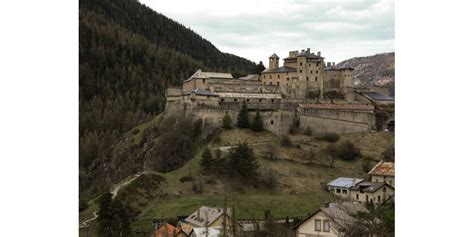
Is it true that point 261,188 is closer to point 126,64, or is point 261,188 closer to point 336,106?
point 336,106

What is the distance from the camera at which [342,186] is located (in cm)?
3294

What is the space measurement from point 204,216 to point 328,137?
1395 cm

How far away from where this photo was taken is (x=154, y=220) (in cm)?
2867

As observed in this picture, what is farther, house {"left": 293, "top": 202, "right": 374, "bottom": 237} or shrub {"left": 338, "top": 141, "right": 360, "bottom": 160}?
shrub {"left": 338, "top": 141, "right": 360, "bottom": 160}

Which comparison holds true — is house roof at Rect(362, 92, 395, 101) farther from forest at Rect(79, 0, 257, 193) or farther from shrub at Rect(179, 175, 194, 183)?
forest at Rect(79, 0, 257, 193)

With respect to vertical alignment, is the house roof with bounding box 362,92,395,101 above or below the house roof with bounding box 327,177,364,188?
above

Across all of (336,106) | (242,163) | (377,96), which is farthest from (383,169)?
(377,96)

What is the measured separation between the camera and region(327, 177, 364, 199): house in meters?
32.5

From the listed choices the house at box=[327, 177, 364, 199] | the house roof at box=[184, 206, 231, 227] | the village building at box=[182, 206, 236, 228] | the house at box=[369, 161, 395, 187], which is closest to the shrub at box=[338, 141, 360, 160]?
the house at box=[369, 161, 395, 187]

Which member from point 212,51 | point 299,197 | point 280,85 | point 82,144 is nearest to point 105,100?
point 82,144

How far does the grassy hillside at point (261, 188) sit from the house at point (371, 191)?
4.35 ft

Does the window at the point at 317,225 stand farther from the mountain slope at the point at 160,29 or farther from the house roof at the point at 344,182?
the mountain slope at the point at 160,29

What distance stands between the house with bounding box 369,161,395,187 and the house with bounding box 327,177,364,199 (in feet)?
2.69
